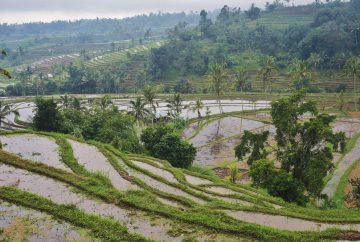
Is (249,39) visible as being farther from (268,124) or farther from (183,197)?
(183,197)

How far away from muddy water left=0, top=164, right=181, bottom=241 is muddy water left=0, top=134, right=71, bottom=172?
5.88 ft

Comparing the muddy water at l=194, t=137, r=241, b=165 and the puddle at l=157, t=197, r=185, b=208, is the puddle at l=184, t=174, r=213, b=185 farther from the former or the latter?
the muddy water at l=194, t=137, r=241, b=165

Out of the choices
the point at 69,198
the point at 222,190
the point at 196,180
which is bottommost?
the point at 196,180

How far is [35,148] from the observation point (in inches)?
961

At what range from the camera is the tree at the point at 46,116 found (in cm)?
3219

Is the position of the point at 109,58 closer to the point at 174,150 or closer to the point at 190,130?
the point at 190,130

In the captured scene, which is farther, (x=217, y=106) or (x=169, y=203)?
(x=217, y=106)

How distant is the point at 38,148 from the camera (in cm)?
2438

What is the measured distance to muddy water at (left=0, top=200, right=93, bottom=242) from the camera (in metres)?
14.2

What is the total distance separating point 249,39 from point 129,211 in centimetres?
8950

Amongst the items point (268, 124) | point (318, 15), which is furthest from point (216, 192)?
point (318, 15)

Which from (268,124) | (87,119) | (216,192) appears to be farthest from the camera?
(268,124)

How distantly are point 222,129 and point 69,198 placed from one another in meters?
32.9

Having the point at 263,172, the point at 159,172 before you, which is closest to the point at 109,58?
the point at 159,172
